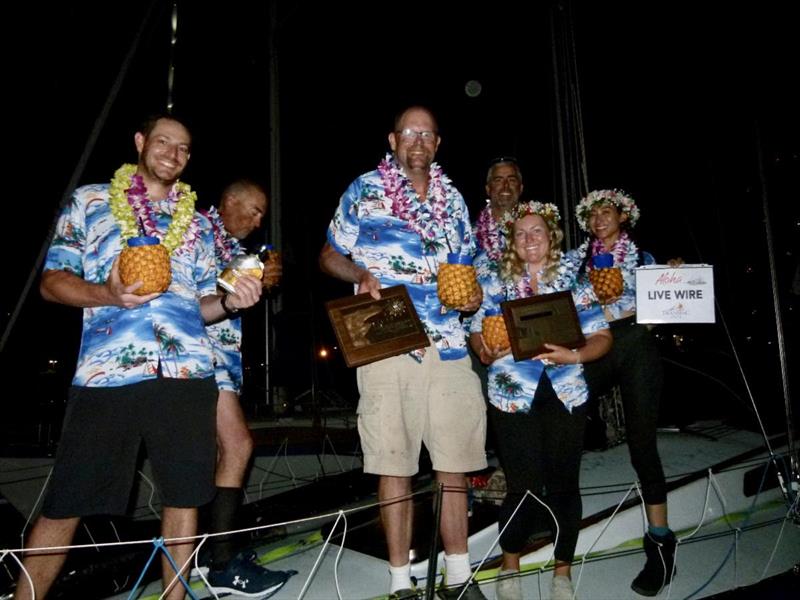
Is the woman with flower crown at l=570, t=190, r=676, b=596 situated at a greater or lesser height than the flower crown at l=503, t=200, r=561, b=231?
lesser

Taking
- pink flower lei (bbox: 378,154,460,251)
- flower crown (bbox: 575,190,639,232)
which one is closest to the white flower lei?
flower crown (bbox: 575,190,639,232)

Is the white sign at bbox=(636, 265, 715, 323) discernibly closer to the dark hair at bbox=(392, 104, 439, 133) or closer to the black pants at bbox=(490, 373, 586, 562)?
the black pants at bbox=(490, 373, 586, 562)

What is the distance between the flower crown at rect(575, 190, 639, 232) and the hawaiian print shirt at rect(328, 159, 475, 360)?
4.17 feet

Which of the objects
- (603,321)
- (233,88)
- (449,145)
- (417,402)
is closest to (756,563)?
(603,321)

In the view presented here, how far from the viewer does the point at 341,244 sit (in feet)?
7.80

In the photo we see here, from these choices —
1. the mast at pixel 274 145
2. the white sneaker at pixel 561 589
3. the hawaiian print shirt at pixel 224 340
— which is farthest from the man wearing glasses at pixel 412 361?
the mast at pixel 274 145

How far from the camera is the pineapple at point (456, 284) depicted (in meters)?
2.13

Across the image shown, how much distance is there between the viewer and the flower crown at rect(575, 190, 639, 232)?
3.26m

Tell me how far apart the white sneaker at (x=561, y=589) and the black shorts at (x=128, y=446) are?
148 cm

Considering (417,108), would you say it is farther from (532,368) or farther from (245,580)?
(245,580)

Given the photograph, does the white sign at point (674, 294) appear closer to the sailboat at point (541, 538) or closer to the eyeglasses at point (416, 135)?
the sailboat at point (541, 538)

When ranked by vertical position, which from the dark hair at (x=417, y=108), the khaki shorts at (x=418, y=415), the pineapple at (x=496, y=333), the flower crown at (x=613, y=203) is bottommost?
the khaki shorts at (x=418, y=415)

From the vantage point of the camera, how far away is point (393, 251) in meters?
2.32

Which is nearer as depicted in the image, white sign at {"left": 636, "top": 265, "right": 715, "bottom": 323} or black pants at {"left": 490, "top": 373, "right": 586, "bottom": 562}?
black pants at {"left": 490, "top": 373, "right": 586, "bottom": 562}
